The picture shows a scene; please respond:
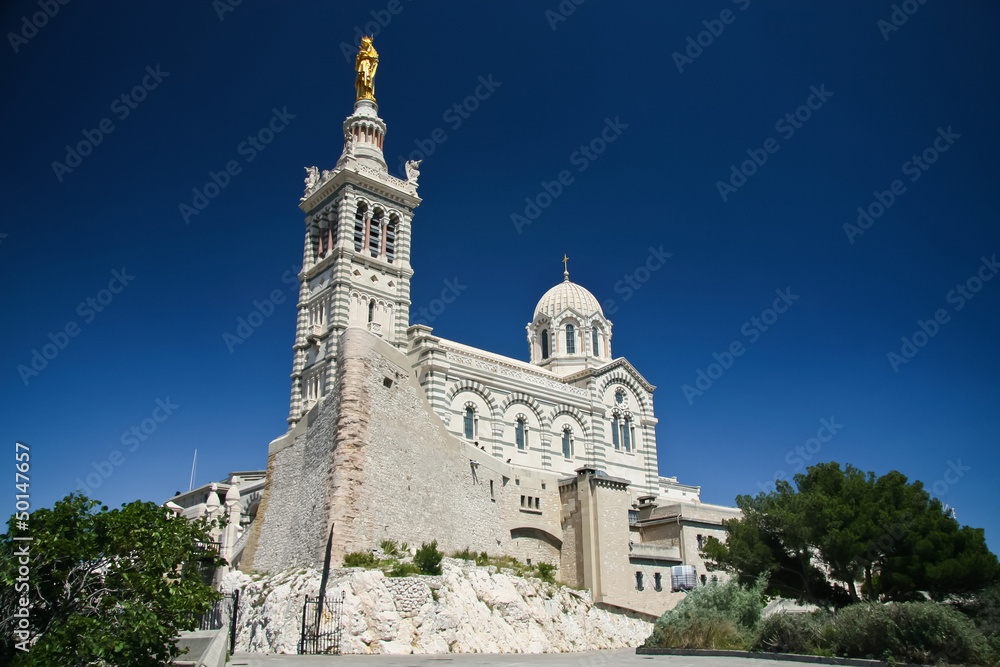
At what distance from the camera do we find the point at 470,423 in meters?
42.8

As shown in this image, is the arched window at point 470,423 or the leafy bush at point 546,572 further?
the arched window at point 470,423

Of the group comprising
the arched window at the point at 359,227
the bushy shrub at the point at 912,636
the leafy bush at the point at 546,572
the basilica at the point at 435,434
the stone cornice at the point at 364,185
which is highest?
the stone cornice at the point at 364,185

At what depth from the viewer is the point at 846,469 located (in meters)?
26.9

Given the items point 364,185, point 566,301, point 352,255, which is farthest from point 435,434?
point 566,301

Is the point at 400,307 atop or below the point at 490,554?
atop

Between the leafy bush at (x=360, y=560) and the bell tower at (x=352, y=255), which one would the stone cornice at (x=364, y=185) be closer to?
the bell tower at (x=352, y=255)

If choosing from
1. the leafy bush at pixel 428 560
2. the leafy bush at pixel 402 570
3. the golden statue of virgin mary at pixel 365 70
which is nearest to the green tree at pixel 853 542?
the leafy bush at pixel 428 560

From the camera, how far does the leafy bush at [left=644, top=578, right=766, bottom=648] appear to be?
18.4m

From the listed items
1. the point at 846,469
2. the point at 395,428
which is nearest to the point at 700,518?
the point at 846,469

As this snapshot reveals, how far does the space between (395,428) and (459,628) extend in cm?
701

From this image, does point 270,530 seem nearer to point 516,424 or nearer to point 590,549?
point 590,549

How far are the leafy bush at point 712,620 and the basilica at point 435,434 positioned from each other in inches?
343

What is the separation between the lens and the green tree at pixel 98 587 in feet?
33.7

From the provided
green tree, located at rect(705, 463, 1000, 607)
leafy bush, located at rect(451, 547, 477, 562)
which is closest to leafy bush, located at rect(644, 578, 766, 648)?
green tree, located at rect(705, 463, 1000, 607)
